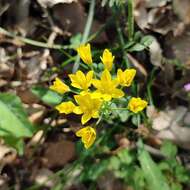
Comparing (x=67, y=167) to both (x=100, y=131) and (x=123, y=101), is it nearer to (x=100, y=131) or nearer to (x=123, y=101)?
(x=100, y=131)

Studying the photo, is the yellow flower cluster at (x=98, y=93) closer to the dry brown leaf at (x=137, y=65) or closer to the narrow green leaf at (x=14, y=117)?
the narrow green leaf at (x=14, y=117)

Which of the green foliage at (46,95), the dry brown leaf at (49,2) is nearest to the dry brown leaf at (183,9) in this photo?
the dry brown leaf at (49,2)

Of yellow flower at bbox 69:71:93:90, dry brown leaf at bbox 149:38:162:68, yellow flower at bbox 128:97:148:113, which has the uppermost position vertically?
yellow flower at bbox 69:71:93:90

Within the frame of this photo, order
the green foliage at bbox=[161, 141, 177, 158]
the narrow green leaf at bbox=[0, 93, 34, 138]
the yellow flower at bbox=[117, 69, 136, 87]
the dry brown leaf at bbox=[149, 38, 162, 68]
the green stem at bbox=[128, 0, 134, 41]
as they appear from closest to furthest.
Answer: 1. the yellow flower at bbox=[117, 69, 136, 87]
2. the green stem at bbox=[128, 0, 134, 41]
3. the narrow green leaf at bbox=[0, 93, 34, 138]
4. the green foliage at bbox=[161, 141, 177, 158]
5. the dry brown leaf at bbox=[149, 38, 162, 68]

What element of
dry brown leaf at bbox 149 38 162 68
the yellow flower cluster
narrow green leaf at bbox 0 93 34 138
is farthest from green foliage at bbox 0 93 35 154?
dry brown leaf at bbox 149 38 162 68

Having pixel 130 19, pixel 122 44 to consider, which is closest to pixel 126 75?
pixel 130 19

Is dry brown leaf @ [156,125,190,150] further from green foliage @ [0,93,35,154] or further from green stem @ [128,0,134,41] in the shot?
green foliage @ [0,93,35,154]

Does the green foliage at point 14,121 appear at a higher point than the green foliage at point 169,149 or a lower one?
higher

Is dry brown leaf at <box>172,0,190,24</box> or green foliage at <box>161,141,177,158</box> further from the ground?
dry brown leaf at <box>172,0,190,24</box>
